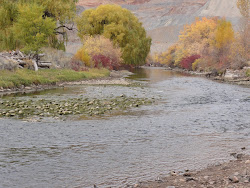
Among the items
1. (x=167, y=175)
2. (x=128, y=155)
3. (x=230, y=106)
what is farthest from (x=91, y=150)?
(x=230, y=106)

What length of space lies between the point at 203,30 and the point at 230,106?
6273 centimetres

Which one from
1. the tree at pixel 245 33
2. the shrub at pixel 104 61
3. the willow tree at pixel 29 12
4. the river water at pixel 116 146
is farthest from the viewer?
the shrub at pixel 104 61

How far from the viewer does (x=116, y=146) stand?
1261 centimetres

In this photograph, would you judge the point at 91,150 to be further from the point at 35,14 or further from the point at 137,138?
the point at 35,14

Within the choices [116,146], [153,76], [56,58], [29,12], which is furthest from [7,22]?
[116,146]

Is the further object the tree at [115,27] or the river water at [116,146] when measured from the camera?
the tree at [115,27]

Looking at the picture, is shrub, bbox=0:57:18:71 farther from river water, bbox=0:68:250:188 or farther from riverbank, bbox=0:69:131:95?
river water, bbox=0:68:250:188

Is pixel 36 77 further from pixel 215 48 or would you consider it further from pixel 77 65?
pixel 215 48

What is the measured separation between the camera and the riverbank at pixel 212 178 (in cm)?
814

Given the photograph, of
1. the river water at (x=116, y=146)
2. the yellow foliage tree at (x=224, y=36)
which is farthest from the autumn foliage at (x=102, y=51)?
the river water at (x=116, y=146)

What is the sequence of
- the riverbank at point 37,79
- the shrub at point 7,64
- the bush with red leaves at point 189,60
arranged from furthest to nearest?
the bush with red leaves at point 189,60 < the shrub at point 7,64 < the riverbank at point 37,79

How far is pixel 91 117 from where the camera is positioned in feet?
60.2

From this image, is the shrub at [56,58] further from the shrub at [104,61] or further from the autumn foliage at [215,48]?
the autumn foliage at [215,48]

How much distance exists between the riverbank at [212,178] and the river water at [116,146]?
553 millimetres
